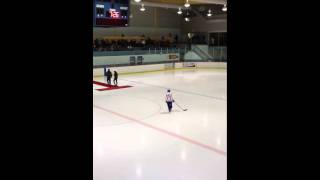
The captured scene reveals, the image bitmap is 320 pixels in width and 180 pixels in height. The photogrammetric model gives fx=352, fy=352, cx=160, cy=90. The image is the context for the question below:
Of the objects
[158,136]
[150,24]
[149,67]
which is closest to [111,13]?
[158,136]

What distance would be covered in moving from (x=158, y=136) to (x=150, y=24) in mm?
28010

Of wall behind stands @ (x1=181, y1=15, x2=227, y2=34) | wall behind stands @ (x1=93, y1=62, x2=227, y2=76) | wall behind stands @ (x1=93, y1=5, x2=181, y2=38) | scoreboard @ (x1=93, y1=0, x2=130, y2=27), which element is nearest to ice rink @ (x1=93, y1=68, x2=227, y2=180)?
scoreboard @ (x1=93, y1=0, x2=130, y2=27)

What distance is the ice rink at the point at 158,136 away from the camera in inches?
282

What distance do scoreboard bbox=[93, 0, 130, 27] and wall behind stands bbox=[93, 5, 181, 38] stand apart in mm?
18364

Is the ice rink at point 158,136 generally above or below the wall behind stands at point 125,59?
below

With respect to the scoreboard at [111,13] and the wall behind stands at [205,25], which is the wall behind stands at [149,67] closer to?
the wall behind stands at [205,25]

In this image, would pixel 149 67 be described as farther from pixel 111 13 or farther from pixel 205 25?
pixel 111 13

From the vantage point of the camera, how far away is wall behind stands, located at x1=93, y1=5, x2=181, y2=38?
33938 millimetres

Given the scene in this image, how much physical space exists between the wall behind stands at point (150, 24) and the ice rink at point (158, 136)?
15782 mm

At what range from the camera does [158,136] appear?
32.9ft

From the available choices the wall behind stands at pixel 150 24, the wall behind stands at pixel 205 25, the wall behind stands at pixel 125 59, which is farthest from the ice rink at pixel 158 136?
the wall behind stands at pixel 205 25
